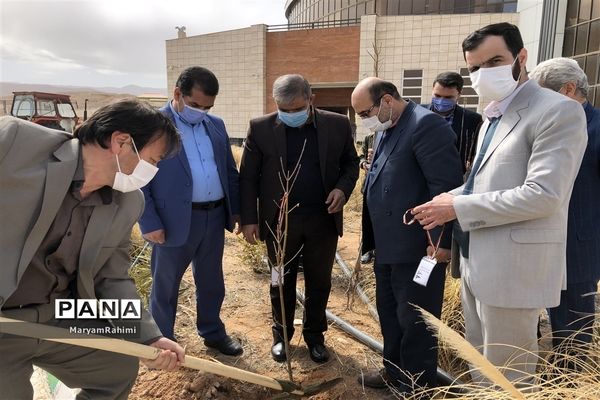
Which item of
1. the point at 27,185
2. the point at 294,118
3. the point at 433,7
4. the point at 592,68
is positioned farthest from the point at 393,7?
the point at 27,185

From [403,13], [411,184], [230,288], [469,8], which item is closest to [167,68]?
[403,13]

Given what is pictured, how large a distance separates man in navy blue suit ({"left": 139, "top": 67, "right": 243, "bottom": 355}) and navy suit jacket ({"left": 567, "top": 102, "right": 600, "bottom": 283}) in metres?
2.07

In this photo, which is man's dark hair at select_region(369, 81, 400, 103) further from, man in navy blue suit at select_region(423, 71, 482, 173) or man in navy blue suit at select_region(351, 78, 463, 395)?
man in navy blue suit at select_region(423, 71, 482, 173)

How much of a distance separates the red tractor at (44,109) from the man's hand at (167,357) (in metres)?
16.1

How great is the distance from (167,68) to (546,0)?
70.1 ft

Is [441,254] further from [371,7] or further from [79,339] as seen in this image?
[371,7]

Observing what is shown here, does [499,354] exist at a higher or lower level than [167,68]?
lower

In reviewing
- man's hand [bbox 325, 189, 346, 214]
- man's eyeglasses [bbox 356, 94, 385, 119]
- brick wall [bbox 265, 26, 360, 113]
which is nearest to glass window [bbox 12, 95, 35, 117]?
brick wall [bbox 265, 26, 360, 113]

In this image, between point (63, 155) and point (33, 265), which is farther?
point (33, 265)

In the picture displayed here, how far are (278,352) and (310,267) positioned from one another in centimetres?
63

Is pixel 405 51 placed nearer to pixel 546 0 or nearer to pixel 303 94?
pixel 546 0

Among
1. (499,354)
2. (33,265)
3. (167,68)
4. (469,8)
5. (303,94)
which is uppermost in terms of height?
(469,8)

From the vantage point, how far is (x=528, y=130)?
167cm

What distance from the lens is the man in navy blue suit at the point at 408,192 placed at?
219 cm
